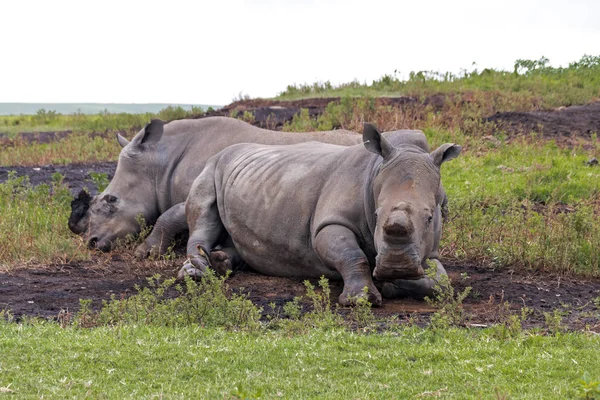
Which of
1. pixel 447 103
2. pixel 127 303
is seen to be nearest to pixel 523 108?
pixel 447 103

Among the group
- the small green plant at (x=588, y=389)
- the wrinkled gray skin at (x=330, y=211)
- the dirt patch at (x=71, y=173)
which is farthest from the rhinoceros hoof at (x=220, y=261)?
the small green plant at (x=588, y=389)

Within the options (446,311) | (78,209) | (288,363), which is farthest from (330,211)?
(78,209)

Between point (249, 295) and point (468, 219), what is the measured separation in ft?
10.5

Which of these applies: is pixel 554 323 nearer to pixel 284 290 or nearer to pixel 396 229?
pixel 396 229

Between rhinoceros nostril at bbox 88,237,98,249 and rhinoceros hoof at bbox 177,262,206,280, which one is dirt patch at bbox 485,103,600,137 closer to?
rhinoceros nostril at bbox 88,237,98,249

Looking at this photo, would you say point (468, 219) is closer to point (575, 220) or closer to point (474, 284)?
point (575, 220)

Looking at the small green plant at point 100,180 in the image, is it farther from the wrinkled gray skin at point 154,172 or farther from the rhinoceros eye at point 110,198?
the rhinoceros eye at point 110,198

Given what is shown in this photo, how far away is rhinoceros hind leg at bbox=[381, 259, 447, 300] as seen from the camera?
841cm

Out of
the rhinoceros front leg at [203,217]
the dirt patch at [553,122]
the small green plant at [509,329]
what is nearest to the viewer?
the small green plant at [509,329]

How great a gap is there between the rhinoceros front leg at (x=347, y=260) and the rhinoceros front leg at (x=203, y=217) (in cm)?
182

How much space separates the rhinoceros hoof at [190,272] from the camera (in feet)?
31.0

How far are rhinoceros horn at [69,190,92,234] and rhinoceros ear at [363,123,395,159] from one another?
15.1 feet

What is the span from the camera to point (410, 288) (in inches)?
335

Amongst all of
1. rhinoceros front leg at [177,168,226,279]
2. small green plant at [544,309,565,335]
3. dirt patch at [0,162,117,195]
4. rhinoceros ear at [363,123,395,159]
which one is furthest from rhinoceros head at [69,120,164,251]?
small green plant at [544,309,565,335]
